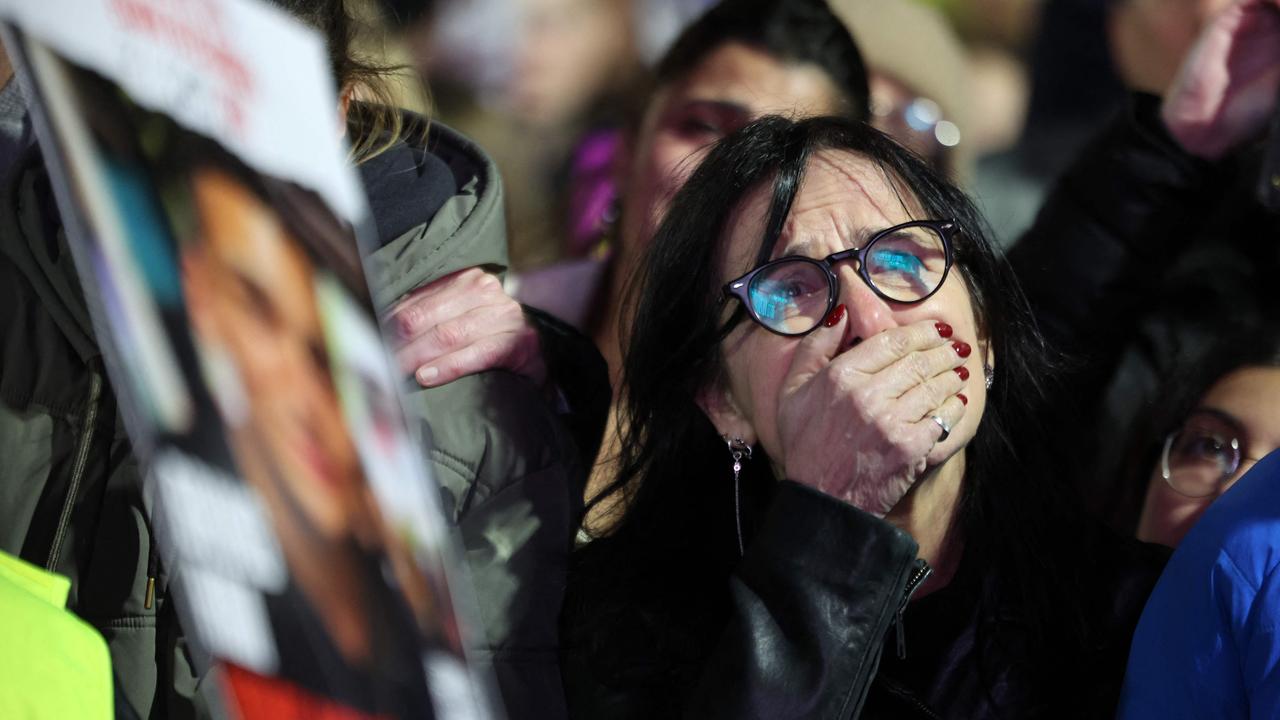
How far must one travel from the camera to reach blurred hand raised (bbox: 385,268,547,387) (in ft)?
5.18

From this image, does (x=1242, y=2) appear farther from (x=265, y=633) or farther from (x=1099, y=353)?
(x=265, y=633)

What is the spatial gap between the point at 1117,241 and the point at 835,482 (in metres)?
0.83

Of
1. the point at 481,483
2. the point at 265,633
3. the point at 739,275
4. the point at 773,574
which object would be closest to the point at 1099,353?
the point at 739,275

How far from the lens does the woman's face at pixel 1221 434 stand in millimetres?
1804

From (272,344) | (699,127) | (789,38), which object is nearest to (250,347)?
(272,344)

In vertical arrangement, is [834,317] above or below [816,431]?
above

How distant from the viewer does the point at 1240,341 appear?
1942mm

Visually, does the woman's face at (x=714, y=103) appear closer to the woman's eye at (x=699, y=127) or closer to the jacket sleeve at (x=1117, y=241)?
the woman's eye at (x=699, y=127)

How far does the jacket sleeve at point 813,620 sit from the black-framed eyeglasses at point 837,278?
0.73 ft

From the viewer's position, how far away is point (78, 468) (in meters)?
1.51

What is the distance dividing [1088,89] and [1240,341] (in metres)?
0.82

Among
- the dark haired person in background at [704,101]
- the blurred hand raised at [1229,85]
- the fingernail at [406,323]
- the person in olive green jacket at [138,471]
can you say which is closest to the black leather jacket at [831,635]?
the person in olive green jacket at [138,471]

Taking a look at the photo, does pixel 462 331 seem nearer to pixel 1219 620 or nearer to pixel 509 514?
pixel 509 514

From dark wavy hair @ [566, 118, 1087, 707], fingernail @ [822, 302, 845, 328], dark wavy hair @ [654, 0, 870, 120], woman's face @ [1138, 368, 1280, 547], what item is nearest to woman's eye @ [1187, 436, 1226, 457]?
woman's face @ [1138, 368, 1280, 547]
